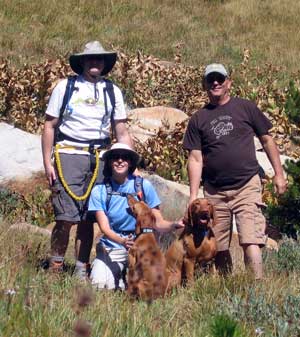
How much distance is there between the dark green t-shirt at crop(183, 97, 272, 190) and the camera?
6.61 meters

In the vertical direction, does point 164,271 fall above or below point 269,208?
above

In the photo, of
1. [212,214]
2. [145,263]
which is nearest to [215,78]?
[212,214]

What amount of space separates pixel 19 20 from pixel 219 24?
213 inches

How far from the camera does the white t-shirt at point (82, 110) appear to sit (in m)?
6.69

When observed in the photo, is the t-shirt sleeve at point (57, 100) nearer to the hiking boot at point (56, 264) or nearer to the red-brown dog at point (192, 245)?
the hiking boot at point (56, 264)

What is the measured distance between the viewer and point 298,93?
11.3 metres

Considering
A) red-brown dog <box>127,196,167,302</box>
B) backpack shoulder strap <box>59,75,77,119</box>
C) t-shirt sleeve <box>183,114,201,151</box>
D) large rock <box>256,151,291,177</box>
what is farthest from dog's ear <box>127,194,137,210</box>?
large rock <box>256,151,291,177</box>

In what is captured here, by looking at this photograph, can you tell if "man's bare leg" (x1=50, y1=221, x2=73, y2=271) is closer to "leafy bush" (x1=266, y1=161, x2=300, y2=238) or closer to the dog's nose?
the dog's nose

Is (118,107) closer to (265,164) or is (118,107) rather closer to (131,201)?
(131,201)

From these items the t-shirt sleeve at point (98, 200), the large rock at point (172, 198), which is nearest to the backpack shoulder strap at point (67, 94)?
the t-shirt sleeve at point (98, 200)

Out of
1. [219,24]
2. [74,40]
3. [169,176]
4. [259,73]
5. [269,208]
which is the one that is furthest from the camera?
[219,24]

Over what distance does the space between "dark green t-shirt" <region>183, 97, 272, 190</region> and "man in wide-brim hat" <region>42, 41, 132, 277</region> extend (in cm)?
68

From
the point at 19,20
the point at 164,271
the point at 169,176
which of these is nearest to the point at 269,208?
the point at 169,176

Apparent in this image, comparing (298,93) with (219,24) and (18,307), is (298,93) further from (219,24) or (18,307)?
(219,24)
